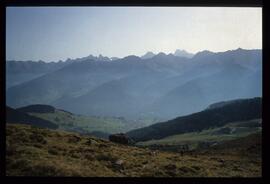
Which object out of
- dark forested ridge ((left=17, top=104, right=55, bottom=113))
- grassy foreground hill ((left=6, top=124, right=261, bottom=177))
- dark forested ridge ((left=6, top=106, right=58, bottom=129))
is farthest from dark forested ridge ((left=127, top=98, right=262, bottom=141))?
grassy foreground hill ((left=6, top=124, right=261, bottom=177))

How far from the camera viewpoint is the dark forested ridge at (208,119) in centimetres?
11250

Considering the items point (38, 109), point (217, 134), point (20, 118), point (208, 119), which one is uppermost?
point (38, 109)

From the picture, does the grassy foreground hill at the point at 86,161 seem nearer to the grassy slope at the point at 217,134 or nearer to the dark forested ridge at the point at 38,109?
the grassy slope at the point at 217,134

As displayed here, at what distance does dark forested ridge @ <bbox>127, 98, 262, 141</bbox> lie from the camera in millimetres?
112500

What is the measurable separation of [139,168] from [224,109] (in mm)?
106436

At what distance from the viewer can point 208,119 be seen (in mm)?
116000

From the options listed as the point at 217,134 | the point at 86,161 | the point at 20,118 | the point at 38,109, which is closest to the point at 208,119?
the point at 217,134

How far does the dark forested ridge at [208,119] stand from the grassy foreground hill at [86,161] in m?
88.5

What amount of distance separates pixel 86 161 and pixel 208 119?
99899 millimetres

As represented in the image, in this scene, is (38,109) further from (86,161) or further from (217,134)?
(86,161)

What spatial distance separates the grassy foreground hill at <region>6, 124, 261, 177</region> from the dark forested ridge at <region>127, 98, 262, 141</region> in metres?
88.5
